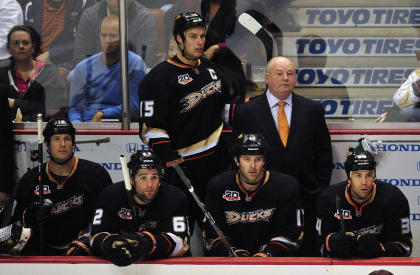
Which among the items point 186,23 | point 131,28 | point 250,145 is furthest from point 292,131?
point 131,28

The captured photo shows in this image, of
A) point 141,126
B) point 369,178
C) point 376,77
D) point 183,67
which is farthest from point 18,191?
point 376,77

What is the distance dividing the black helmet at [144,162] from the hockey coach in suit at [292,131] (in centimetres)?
79

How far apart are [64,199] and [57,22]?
1477mm

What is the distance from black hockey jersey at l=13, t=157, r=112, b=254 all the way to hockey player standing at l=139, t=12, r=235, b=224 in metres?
0.47

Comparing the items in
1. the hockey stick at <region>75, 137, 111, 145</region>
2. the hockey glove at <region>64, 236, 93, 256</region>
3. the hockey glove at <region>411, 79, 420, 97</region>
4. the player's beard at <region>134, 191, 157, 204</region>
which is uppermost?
the hockey glove at <region>411, 79, 420, 97</region>

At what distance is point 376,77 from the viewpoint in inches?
235

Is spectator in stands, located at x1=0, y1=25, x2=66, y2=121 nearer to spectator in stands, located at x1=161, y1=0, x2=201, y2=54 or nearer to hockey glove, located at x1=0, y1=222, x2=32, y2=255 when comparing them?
spectator in stands, located at x1=161, y1=0, x2=201, y2=54

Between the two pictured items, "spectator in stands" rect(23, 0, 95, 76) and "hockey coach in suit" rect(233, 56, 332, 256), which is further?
"spectator in stands" rect(23, 0, 95, 76)

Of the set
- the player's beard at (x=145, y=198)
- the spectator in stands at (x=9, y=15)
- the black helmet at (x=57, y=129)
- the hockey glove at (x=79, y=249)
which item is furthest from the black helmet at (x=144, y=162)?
the spectator in stands at (x=9, y=15)

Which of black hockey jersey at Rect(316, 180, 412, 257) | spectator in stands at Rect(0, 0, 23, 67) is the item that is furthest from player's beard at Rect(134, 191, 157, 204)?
spectator in stands at Rect(0, 0, 23, 67)

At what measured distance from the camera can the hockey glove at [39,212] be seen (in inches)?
197

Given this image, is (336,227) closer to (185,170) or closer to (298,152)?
(298,152)

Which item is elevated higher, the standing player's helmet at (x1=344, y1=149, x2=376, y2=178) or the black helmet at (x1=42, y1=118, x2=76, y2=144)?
the black helmet at (x1=42, y1=118, x2=76, y2=144)

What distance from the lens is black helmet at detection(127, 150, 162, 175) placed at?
479 centimetres
